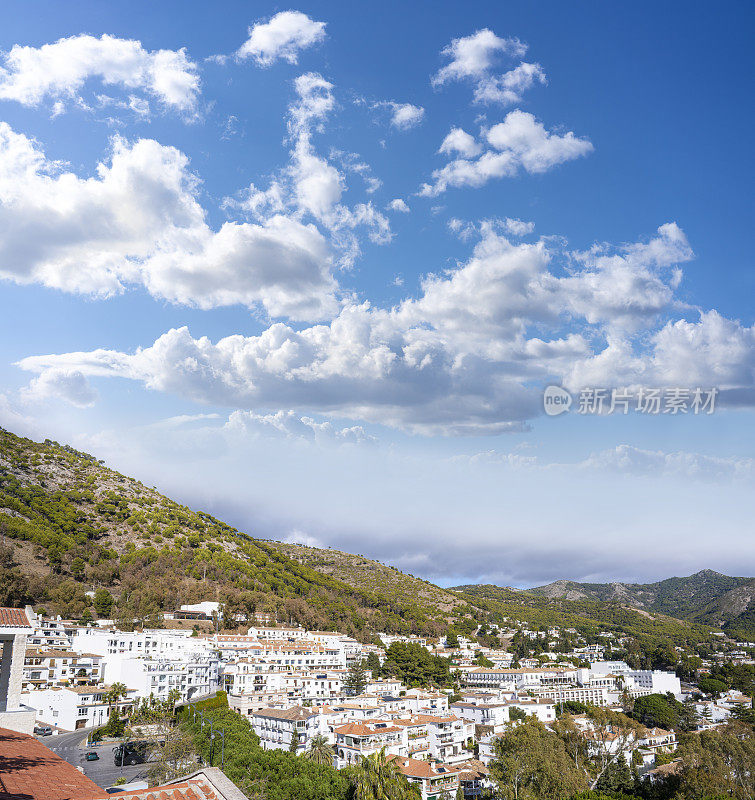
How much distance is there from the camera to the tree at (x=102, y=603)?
304ft

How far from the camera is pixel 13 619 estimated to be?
18891 millimetres

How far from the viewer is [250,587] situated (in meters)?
121

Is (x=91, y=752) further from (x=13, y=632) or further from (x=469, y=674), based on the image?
(x=469, y=674)

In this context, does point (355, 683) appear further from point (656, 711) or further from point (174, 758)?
point (656, 711)

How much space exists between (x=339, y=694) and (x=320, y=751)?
29.9 m

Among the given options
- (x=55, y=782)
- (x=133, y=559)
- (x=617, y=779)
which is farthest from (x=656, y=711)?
(x=55, y=782)

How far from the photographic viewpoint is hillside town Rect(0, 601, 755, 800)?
5941 cm

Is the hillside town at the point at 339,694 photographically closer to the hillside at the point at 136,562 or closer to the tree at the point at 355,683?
the tree at the point at 355,683

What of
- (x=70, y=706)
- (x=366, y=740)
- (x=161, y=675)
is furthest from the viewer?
(x=161, y=675)

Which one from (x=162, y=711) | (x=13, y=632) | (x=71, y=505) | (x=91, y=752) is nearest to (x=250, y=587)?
(x=71, y=505)

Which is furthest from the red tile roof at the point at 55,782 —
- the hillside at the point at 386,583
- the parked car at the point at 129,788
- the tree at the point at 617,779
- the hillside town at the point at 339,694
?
the hillside at the point at 386,583

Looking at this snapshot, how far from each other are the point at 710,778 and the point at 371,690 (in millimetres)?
44214

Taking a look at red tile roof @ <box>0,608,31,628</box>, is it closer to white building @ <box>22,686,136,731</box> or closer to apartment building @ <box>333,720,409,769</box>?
apartment building @ <box>333,720,409,769</box>

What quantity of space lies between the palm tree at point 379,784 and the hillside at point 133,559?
61809 mm
